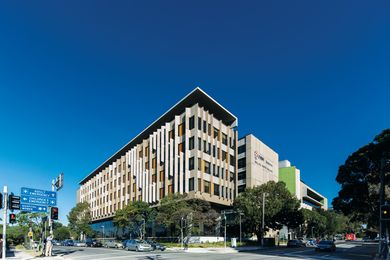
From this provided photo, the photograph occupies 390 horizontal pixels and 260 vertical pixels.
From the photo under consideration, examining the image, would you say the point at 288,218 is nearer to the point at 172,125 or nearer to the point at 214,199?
the point at 214,199

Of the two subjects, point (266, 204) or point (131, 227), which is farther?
point (131, 227)

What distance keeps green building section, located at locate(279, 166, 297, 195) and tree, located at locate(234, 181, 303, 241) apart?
3880 centimetres

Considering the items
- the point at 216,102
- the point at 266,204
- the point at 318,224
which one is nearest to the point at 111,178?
the point at 216,102

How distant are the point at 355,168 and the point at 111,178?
2700 inches

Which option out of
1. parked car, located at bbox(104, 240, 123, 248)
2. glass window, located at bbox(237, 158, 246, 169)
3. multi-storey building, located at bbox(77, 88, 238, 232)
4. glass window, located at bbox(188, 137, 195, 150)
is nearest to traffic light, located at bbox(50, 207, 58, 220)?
parked car, located at bbox(104, 240, 123, 248)

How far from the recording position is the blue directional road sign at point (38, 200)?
3216 cm

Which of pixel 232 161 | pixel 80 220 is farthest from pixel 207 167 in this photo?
pixel 80 220

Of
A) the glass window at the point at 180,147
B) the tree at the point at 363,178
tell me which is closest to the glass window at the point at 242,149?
the glass window at the point at 180,147

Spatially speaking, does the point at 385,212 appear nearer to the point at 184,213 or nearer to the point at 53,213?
the point at 53,213

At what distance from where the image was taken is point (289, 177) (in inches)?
4065

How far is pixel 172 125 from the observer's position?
68562mm

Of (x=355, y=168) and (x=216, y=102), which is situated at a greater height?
(x=216, y=102)

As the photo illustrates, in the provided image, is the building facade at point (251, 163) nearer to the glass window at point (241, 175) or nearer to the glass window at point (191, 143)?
→ the glass window at point (241, 175)

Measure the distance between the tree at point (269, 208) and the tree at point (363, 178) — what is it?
624 inches
